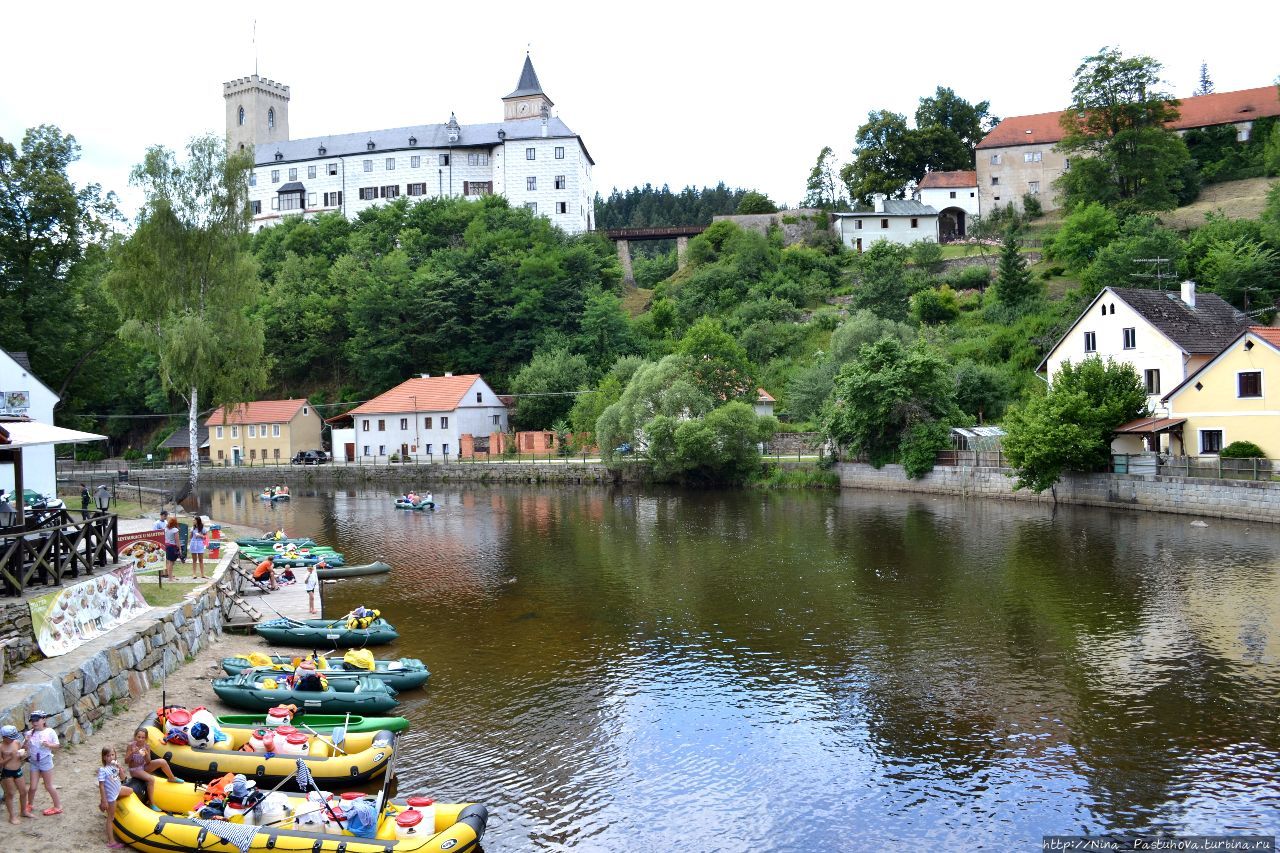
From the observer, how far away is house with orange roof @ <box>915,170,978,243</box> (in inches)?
3661

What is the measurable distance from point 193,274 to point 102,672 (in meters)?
32.7

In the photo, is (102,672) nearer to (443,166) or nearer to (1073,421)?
(1073,421)

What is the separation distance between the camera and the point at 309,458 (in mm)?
79812

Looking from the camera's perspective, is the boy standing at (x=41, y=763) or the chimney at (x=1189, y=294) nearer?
the boy standing at (x=41, y=763)

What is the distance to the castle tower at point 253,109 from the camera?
381 feet

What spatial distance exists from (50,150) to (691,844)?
44.8 metres

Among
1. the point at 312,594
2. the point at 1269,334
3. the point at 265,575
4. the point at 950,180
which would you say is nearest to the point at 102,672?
the point at 312,594

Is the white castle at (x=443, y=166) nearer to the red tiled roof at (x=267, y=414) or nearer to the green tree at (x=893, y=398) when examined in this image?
the red tiled roof at (x=267, y=414)

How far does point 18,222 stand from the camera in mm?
42969

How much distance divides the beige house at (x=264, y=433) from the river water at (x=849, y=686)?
1989 inches

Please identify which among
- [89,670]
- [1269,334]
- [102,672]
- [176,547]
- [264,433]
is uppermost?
[1269,334]

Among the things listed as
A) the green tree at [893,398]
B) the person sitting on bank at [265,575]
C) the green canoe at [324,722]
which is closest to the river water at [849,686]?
the green canoe at [324,722]

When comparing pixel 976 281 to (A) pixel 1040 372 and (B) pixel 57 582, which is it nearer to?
(A) pixel 1040 372

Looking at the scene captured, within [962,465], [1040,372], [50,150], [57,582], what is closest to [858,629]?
[57,582]
